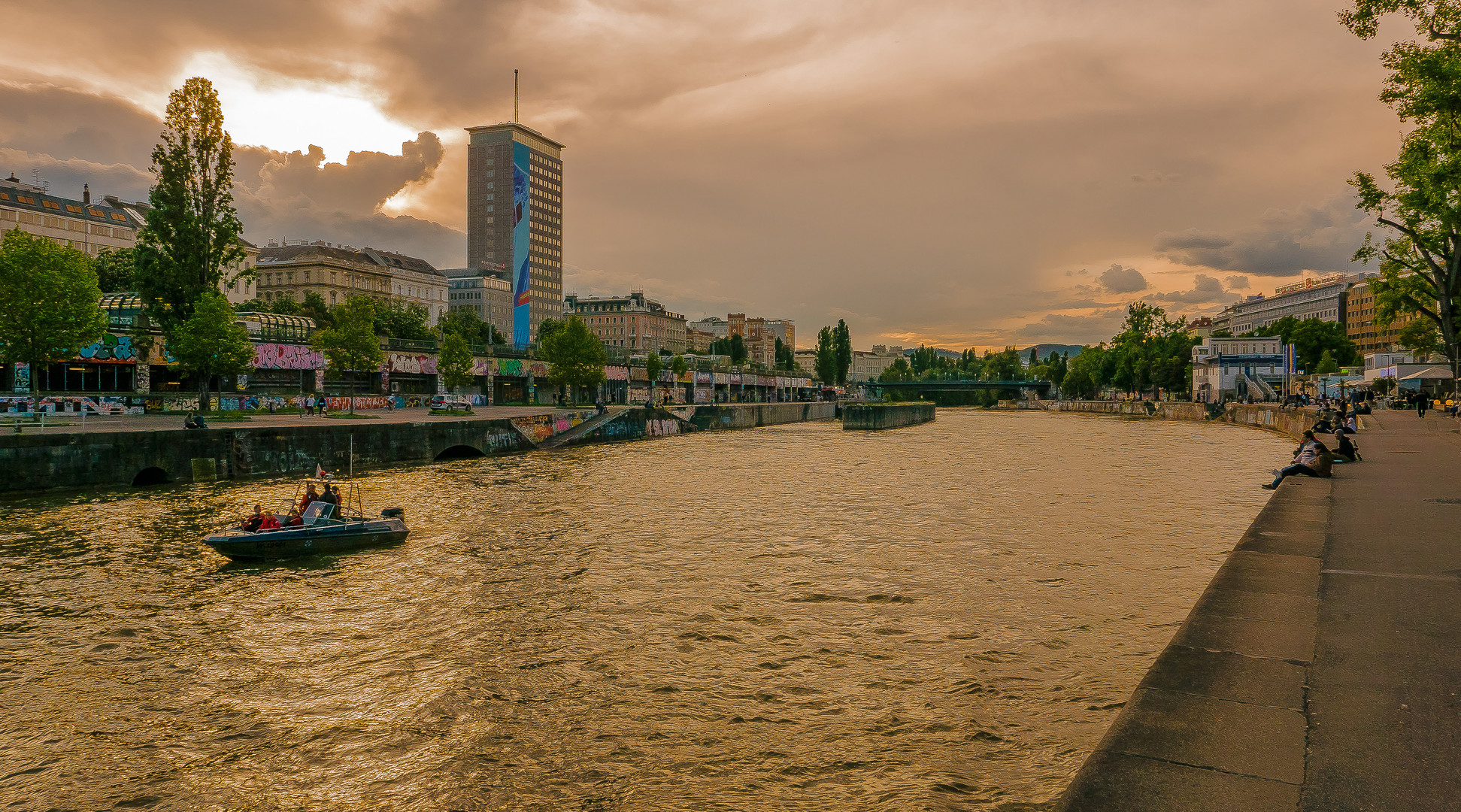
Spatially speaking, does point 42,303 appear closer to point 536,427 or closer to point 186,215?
point 186,215

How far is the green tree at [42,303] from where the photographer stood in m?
37.5

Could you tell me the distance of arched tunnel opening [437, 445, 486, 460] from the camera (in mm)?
47978

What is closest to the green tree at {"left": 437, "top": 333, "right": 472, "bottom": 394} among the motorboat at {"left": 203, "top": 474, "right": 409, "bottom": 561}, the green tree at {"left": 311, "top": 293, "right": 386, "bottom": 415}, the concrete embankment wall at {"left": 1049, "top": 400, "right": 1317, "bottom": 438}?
the green tree at {"left": 311, "top": 293, "right": 386, "bottom": 415}

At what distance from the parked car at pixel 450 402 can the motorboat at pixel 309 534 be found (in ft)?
145

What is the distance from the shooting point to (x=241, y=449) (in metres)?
35.7

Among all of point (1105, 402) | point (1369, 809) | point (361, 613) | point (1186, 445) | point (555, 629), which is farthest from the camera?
point (1105, 402)

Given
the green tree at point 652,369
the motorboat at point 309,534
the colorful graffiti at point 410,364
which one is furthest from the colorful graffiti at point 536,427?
the green tree at point 652,369

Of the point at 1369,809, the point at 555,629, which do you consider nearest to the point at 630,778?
the point at 555,629

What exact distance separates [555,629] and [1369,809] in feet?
40.7

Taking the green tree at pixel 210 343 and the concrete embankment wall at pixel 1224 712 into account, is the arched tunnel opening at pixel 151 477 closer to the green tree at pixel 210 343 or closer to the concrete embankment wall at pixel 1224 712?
→ the green tree at pixel 210 343

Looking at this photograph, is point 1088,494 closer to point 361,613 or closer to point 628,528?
point 628,528

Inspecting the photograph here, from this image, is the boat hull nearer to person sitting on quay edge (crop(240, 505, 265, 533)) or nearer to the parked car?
person sitting on quay edge (crop(240, 505, 265, 533))

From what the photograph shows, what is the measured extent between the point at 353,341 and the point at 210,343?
15.0m

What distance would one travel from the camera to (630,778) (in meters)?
9.21
